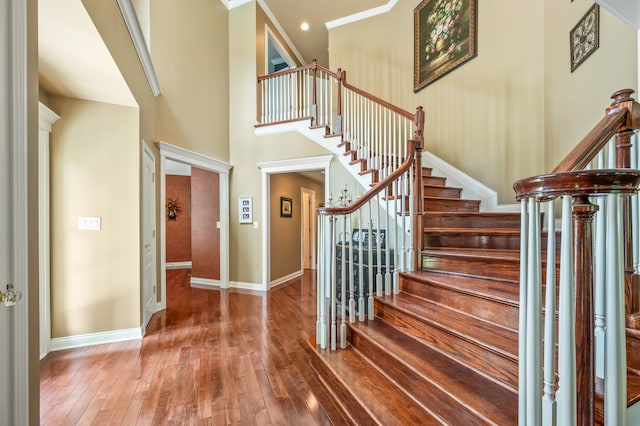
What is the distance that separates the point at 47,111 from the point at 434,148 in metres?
4.34

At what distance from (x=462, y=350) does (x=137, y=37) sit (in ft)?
11.4

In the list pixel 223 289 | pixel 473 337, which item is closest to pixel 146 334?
pixel 223 289

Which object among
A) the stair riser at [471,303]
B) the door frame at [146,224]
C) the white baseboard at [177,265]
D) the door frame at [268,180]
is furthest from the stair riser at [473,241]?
the white baseboard at [177,265]

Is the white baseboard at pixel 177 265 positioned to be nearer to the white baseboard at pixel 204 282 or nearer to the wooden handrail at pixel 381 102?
the white baseboard at pixel 204 282

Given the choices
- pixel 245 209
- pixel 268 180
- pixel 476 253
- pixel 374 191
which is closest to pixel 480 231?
pixel 476 253

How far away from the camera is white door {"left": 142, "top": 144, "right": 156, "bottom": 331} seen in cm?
303

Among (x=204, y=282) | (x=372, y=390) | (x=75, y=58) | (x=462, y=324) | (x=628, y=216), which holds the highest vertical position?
(x=75, y=58)

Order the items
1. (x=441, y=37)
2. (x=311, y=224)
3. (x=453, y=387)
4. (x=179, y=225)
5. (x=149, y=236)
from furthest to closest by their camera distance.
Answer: (x=179, y=225), (x=311, y=224), (x=441, y=37), (x=149, y=236), (x=453, y=387)

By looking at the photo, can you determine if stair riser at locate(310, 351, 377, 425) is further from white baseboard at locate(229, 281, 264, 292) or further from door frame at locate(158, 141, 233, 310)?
white baseboard at locate(229, 281, 264, 292)

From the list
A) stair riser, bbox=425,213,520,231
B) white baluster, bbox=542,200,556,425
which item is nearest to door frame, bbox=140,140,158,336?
stair riser, bbox=425,213,520,231

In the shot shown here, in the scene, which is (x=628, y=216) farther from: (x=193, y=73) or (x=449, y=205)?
(x=193, y=73)

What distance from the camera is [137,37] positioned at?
2.55m

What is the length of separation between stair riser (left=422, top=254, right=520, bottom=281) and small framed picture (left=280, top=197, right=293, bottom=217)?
3.66 metres

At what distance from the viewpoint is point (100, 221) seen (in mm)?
2689
